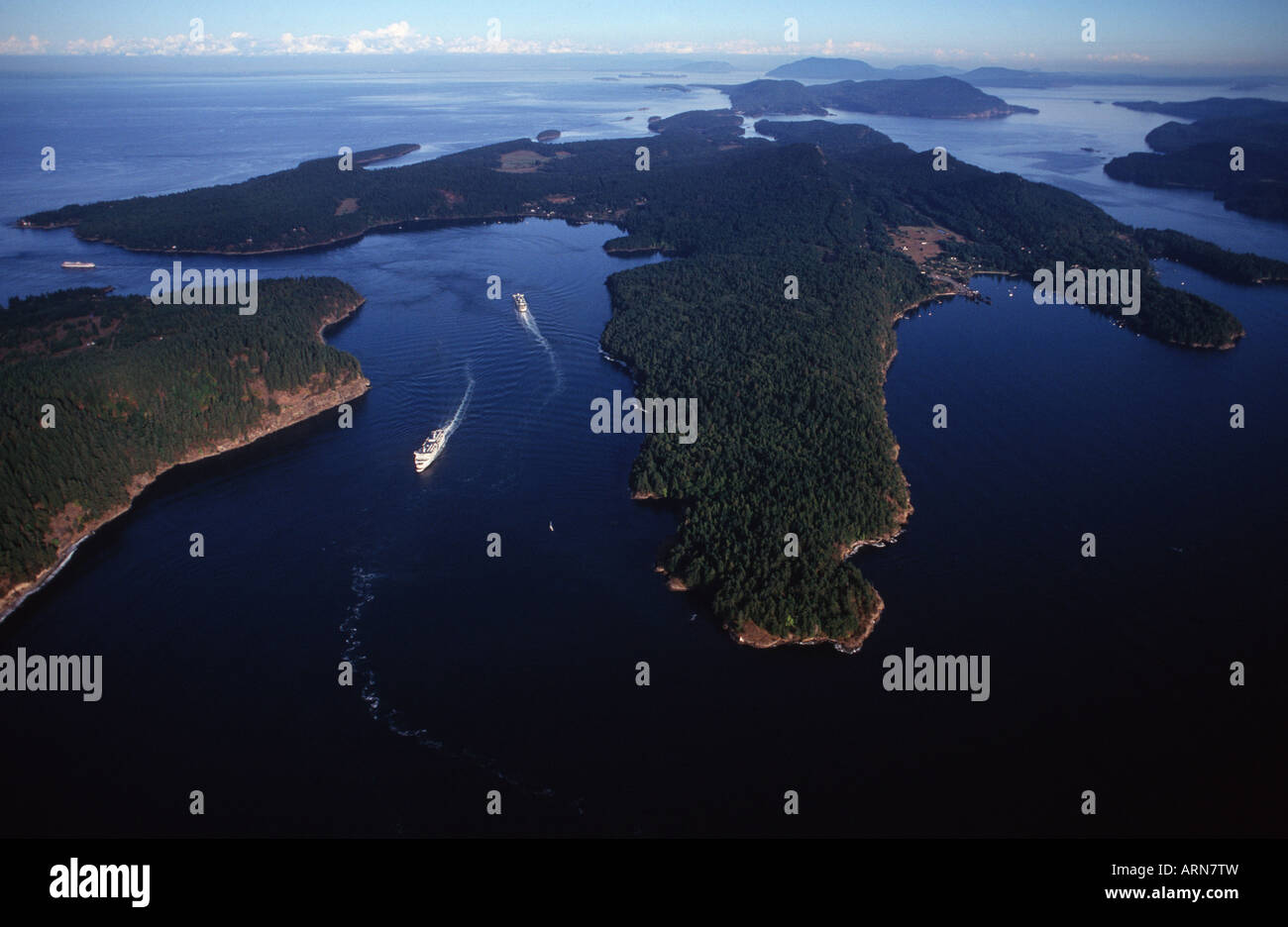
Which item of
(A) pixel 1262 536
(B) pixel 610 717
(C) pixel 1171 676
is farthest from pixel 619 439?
(A) pixel 1262 536

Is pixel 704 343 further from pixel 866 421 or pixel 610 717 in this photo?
pixel 610 717

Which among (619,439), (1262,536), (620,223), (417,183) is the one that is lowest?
A: (1262,536)

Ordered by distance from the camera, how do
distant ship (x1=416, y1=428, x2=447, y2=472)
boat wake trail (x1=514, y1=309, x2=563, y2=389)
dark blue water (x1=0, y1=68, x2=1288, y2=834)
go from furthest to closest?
boat wake trail (x1=514, y1=309, x2=563, y2=389) < distant ship (x1=416, y1=428, x2=447, y2=472) < dark blue water (x1=0, y1=68, x2=1288, y2=834)
